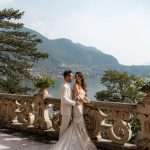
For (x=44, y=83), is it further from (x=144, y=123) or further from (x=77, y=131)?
(x=144, y=123)

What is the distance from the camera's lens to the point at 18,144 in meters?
9.62

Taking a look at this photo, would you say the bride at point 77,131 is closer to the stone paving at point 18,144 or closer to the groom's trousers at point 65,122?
the groom's trousers at point 65,122

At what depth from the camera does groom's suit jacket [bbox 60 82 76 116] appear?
8234 mm

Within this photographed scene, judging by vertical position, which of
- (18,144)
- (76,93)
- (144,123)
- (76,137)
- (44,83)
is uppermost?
(44,83)

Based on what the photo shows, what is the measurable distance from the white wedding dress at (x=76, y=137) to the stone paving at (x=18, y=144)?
102 centimetres

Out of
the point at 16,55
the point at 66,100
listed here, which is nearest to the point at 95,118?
the point at 66,100

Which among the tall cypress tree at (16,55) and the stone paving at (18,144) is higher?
the tall cypress tree at (16,55)

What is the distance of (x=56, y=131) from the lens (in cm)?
1023

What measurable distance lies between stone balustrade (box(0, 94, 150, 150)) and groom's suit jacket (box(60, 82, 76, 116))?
80 centimetres

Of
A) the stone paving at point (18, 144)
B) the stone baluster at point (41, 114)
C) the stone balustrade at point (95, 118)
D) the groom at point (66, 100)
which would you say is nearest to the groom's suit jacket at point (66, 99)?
the groom at point (66, 100)

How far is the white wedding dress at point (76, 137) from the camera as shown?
8.20m

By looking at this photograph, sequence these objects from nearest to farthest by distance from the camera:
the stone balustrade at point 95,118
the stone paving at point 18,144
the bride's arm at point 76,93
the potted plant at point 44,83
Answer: the bride's arm at point 76,93, the stone balustrade at point 95,118, the stone paving at point 18,144, the potted plant at point 44,83

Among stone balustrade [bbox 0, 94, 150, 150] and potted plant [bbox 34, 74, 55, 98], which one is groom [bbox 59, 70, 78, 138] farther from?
potted plant [bbox 34, 74, 55, 98]

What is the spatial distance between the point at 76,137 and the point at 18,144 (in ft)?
6.23
